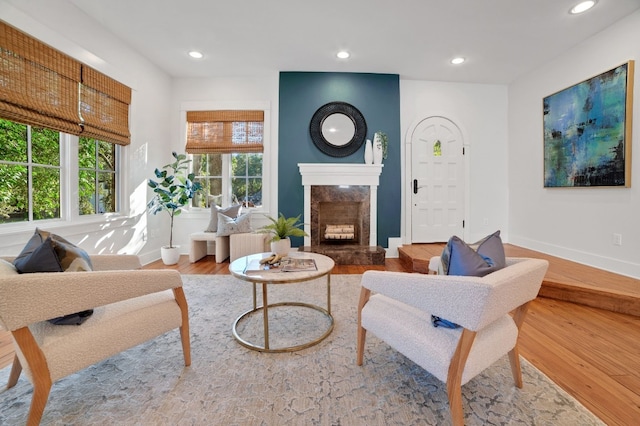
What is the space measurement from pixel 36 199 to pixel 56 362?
2.32 m

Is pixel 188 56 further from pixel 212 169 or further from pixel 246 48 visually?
pixel 212 169

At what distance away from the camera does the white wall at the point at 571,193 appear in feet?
9.53

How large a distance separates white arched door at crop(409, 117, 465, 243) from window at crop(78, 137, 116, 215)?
426 cm

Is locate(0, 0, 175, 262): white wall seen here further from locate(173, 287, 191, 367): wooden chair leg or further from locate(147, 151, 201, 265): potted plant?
locate(173, 287, 191, 367): wooden chair leg

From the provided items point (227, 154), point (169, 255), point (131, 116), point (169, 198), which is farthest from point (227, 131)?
point (169, 255)

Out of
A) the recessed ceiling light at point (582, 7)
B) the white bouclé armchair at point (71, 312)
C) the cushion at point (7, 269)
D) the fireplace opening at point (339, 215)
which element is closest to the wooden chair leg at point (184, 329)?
the white bouclé armchair at point (71, 312)

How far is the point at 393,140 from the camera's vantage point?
434cm

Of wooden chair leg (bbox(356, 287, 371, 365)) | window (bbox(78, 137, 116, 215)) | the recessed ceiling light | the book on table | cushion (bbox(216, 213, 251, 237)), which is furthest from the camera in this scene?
cushion (bbox(216, 213, 251, 237))

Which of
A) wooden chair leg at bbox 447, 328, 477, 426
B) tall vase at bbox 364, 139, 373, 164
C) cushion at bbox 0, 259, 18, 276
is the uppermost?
tall vase at bbox 364, 139, 373, 164

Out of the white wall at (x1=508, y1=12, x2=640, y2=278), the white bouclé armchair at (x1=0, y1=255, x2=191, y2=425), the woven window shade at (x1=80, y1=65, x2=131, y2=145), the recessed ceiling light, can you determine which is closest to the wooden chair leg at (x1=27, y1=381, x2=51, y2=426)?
the white bouclé armchair at (x1=0, y1=255, x2=191, y2=425)

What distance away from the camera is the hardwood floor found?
1.38m

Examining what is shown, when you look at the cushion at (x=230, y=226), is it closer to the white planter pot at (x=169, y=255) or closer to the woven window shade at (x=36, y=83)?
the white planter pot at (x=169, y=255)

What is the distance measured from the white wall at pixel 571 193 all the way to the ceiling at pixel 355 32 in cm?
21

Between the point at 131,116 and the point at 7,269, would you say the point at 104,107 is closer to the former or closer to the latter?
the point at 131,116
